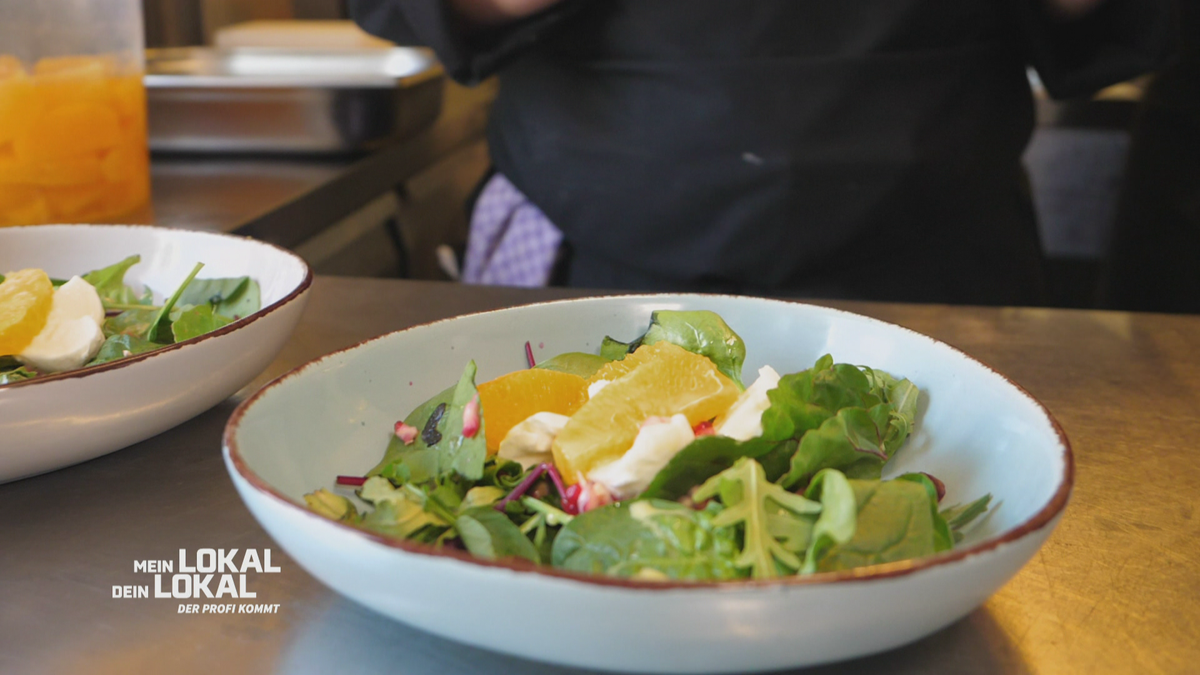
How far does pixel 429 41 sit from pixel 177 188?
0.53 meters

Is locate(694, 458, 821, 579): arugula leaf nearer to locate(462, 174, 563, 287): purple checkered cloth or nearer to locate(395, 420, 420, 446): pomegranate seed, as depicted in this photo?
locate(395, 420, 420, 446): pomegranate seed

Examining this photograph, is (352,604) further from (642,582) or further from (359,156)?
(359,156)

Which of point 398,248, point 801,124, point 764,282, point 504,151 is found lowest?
point 398,248

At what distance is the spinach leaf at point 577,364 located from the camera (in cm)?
65

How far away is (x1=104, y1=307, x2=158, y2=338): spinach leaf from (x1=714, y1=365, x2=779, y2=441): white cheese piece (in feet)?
1.54

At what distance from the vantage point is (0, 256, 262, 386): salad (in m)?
0.64

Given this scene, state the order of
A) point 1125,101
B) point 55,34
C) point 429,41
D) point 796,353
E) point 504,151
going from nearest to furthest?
point 796,353
point 55,34
point 429,41
point 504,151
point 1125,101

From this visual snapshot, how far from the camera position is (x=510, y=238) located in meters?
1.49

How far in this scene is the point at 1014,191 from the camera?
1471 millimetres

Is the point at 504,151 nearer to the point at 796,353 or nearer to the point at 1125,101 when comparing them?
the point at 796,353

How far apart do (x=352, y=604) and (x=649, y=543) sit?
0.18 meters

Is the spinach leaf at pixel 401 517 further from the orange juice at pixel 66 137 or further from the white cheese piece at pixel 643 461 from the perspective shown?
the orange juice at pixel 66 137

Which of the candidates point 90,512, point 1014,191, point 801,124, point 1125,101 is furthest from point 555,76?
point 1125,101

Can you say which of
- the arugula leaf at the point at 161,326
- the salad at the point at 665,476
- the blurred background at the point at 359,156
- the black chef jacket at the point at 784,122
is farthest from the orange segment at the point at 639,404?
the blurred background at the point at 359,156
